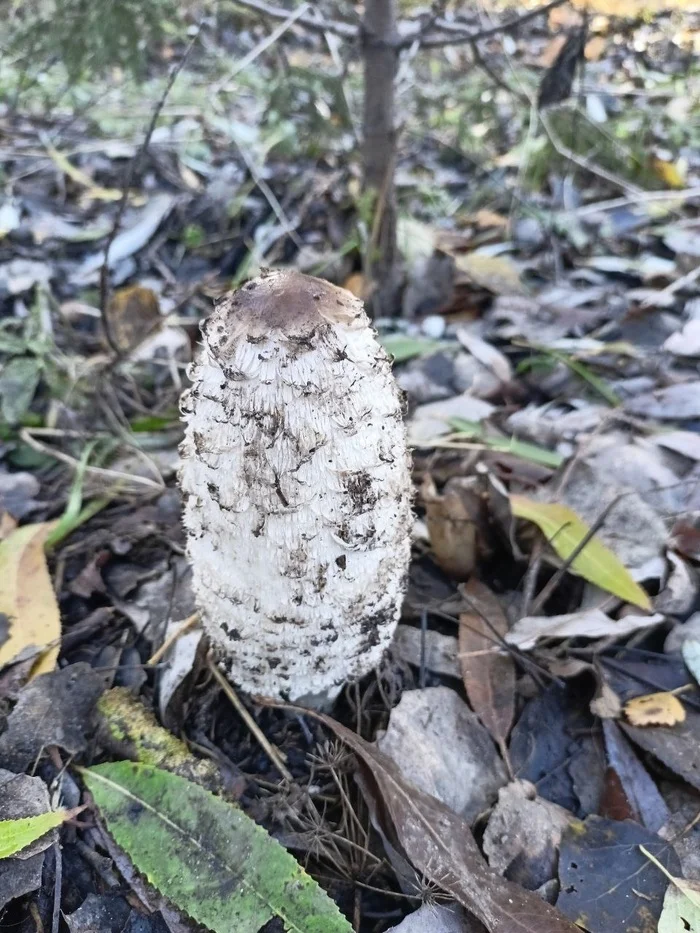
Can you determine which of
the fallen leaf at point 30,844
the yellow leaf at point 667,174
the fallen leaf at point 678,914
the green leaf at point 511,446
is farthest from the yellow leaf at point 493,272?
the fallen leaf at point 30,844

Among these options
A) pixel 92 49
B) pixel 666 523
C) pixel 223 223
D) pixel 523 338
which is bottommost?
pixel 666 523

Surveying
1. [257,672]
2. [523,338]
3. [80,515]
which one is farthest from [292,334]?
[523,338]

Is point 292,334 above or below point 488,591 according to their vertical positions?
above

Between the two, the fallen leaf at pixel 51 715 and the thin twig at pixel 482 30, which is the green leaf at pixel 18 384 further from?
the thin twig at pixel 482 30

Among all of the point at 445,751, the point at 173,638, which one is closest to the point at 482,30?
the point at 173,638

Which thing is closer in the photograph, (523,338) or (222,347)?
(222,347)

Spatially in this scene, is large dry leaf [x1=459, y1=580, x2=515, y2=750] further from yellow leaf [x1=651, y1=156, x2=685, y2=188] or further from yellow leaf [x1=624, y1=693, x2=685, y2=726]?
yellow leaf [x1=651, y1=156, x2=685, y2=188]

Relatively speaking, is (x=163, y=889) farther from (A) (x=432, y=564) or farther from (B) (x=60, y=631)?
(A) (x=432, y=564)
